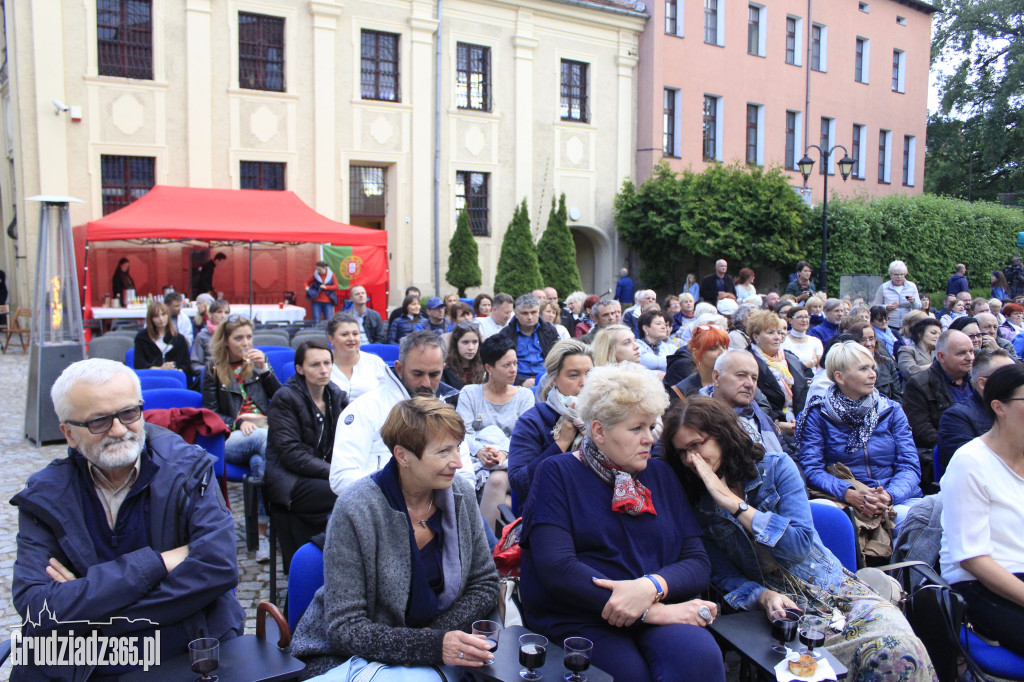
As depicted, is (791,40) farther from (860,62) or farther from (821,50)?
(860,62)

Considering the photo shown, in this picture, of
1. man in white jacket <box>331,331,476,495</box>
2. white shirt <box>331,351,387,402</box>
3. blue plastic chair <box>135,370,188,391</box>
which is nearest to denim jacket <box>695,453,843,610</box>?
man in white jacket <box>331,331,476,495</box>

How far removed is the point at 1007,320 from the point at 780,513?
29.6 ft

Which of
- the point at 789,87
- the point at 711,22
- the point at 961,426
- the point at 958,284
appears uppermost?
the point at 711,22

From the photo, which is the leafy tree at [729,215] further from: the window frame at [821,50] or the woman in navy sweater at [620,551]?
the woman in navy sweater at [620,551]

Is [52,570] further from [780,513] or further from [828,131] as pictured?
[828,131]

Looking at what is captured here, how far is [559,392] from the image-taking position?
13.8ft

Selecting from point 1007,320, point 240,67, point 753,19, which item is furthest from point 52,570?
point 753,19

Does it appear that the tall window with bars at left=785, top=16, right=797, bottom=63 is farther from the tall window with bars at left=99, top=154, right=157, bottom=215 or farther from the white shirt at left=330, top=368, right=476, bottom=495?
the white shirt at left=330, top=368, right=476, bottom=495

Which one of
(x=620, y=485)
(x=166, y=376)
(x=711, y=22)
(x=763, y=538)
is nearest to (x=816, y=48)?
(x=711, y=22)

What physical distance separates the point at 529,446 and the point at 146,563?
6.46 ft

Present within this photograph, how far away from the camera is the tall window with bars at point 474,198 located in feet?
66.4

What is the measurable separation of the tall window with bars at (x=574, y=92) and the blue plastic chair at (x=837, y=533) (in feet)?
63.4

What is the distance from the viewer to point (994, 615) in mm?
3008

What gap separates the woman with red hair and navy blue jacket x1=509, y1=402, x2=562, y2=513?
3.14 ft
